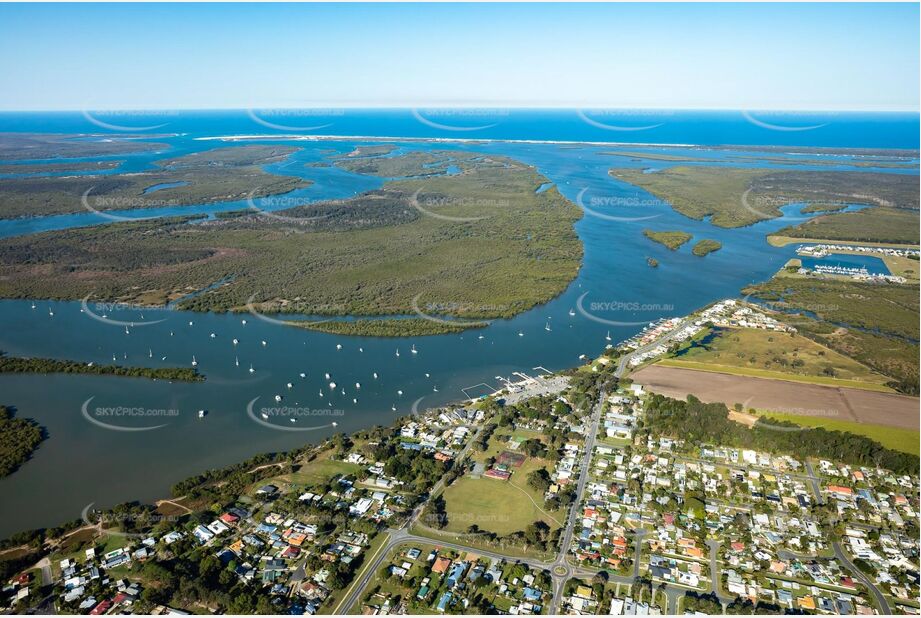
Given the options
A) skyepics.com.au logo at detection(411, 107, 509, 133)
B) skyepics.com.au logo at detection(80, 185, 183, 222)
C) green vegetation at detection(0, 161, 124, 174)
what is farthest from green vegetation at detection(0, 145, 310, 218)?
skyepics.com.au logo at detection(411, 107, 509, 133)

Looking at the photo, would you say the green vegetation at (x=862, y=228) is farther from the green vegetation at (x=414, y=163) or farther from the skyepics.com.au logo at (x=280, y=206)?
the green vegetation at (x=414, y=163)

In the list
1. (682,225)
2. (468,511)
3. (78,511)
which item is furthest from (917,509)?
(682,225)

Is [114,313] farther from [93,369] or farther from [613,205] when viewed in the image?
[613,205]

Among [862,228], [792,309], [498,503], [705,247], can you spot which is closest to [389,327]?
[498,503]

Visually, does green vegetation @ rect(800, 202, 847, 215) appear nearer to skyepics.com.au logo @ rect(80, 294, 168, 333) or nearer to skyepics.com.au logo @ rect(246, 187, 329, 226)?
skyepics.com.au logo @ rect(246, 187, 329, 226)

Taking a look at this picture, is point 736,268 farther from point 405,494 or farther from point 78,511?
point 78,511

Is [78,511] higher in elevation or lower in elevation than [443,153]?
lower
